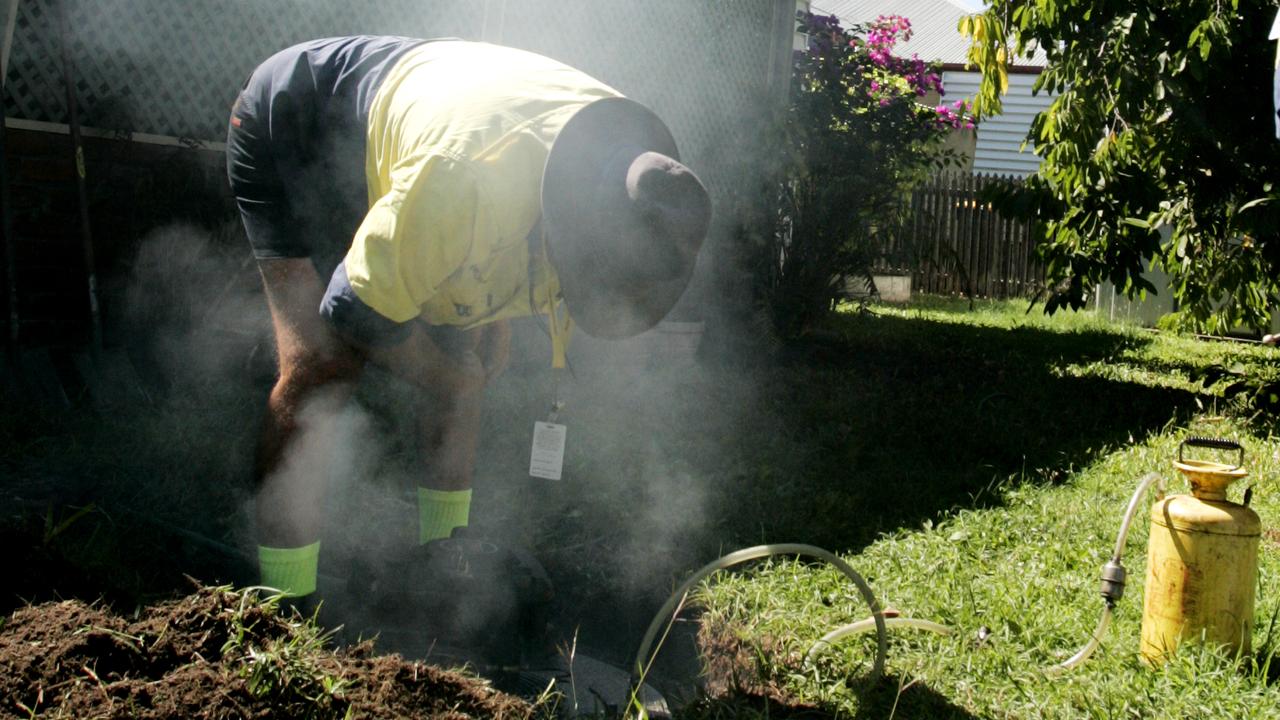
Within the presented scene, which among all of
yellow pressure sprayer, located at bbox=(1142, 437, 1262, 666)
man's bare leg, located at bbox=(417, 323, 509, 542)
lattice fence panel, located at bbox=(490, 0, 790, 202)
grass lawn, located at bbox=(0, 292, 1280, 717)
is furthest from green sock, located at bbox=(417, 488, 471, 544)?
lattice fence panel, located at bbox=(490, 0, 790, 202)

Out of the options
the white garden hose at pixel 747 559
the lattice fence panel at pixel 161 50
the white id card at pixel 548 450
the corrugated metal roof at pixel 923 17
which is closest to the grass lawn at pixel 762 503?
the white garden hose at pixel 747 559

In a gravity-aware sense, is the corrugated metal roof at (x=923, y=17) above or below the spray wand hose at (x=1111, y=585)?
above

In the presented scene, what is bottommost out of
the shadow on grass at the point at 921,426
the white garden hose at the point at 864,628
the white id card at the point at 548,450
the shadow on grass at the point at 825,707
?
the shadow on grass at the point at 921,426

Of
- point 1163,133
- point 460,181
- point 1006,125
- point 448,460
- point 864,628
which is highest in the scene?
point 1006,125

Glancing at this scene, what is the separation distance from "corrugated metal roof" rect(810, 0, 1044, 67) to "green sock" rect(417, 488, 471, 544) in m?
19.3

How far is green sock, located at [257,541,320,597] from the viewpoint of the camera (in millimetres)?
2467

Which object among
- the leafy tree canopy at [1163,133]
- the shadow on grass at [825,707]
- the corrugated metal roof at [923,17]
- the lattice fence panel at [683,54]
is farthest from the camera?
the corrugated metal roof at [923,17]

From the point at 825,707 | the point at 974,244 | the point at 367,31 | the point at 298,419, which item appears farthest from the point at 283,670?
the point at 974,244

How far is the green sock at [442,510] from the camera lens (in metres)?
2.87

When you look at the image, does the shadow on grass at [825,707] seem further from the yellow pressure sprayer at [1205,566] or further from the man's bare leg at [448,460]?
the man's bare leg at [448,460]

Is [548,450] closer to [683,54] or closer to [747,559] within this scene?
[747,559]

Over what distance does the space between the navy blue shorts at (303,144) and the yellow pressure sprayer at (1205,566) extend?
2091mm

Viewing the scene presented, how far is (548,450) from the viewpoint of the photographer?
2580 millimetres

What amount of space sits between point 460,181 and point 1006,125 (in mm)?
19919
